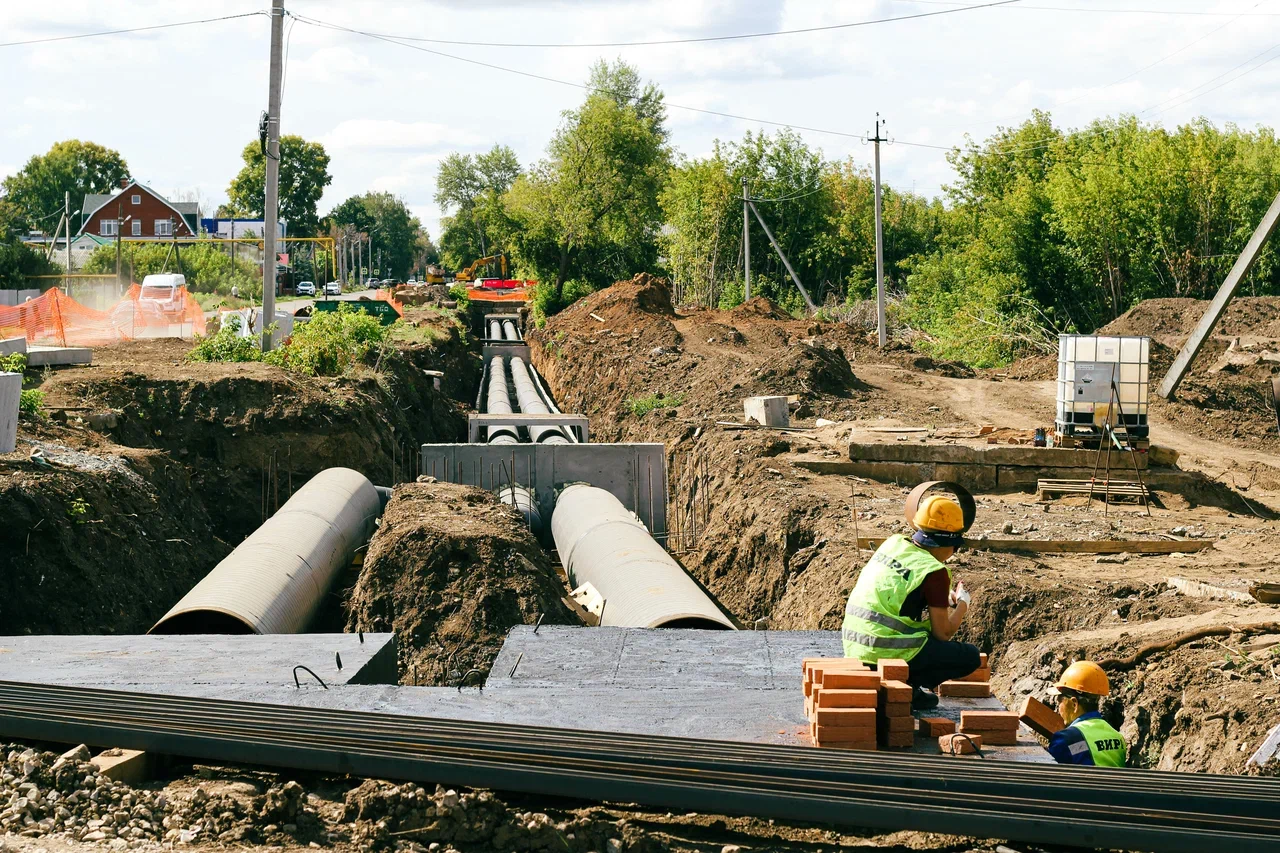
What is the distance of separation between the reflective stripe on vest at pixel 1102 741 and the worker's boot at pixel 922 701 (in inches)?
26.1

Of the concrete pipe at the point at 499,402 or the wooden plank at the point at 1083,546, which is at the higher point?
the concrete pipe at the point at 499,402

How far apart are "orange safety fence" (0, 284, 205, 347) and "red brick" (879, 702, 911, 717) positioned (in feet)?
57.5

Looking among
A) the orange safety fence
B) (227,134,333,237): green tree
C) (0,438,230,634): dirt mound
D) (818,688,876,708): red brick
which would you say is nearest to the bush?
the orange safety fence

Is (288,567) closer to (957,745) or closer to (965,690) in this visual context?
(965,690)

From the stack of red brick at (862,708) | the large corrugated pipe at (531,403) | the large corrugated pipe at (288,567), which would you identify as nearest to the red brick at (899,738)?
the stack of red brick at (862,708)

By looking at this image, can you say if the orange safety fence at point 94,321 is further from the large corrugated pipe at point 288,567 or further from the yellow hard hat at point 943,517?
the yellow hard hat at point 943,517

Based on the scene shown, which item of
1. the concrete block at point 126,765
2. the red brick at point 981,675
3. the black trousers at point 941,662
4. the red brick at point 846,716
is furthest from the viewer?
the red brick at point 981,675

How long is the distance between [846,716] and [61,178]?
10641 cm

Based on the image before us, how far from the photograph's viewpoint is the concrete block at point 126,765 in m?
4.87

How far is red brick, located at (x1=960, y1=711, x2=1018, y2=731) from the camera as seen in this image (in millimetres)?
5488

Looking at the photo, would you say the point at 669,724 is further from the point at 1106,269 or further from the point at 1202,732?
the point at 1106,269

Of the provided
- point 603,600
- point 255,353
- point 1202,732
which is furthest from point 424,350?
point 1202,732

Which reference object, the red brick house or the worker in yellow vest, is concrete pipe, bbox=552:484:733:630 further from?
the red brick house

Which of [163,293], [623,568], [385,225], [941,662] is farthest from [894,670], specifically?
[385,225]
